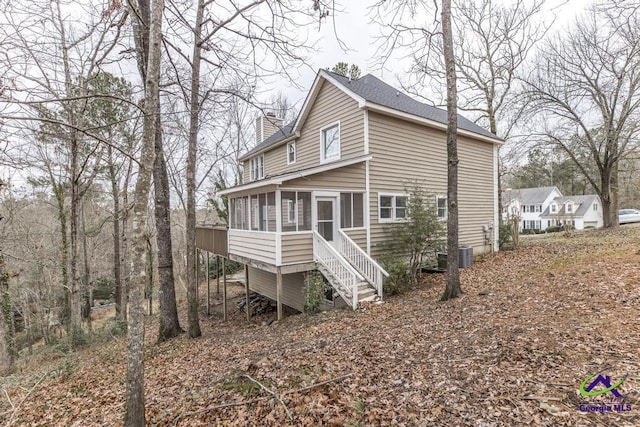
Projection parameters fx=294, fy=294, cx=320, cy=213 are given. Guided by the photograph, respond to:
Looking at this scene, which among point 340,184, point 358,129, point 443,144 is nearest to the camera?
point 340,184

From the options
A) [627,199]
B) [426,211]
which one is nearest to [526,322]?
[426,211]

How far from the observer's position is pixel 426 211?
984 centimetres

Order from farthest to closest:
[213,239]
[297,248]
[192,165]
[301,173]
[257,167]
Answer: [257,167] → [213,239] → [297,248] → [301,173] → [192,165]

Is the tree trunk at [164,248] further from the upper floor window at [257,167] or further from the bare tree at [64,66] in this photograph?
the upper floor window at [257,167]

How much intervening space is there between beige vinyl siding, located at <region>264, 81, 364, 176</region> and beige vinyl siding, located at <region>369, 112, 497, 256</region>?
1.88ft

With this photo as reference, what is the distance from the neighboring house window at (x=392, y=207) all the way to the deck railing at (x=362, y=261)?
1905 millimetres

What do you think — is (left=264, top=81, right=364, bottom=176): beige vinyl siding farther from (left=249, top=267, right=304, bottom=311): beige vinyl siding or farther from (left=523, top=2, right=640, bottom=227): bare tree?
(left=523, top=2, right=640, bottom=227): bare tree

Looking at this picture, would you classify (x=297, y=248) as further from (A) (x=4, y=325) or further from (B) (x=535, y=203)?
(B) (x=535, y=203)

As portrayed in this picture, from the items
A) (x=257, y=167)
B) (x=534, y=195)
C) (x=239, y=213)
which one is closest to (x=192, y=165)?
(x=239, y=213)

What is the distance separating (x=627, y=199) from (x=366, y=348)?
49497 millimetres

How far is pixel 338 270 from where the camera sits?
8555 millimetres

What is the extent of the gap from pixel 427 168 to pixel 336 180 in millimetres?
4651

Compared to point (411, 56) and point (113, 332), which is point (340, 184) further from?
point (113, 332)

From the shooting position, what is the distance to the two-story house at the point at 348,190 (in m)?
8.74
